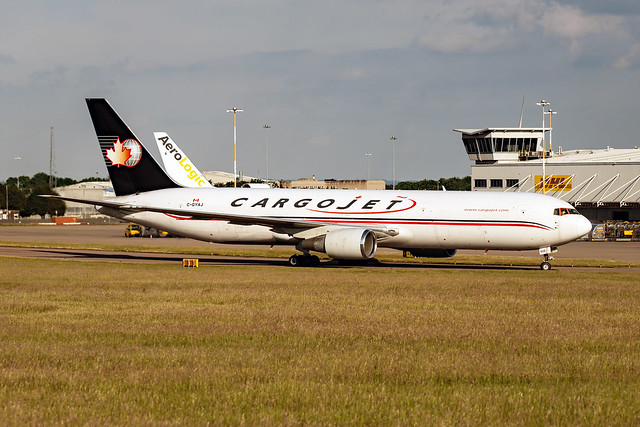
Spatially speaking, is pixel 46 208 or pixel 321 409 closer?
pixel 321 409

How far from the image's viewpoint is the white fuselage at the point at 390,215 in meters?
39.8

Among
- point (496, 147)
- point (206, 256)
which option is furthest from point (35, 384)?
point (496, 147)

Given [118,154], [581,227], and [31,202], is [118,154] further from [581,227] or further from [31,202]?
[31,202]

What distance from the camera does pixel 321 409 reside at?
415 inches

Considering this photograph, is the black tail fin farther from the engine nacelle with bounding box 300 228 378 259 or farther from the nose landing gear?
the nose landing gear

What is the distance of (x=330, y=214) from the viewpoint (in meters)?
42.4

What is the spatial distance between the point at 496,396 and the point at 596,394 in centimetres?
155

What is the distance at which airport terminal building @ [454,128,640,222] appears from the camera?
93.0 meters

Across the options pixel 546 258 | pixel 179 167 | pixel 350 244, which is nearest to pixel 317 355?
pixel 350 244

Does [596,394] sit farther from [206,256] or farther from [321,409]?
[206,256]

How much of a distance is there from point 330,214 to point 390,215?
131 inches

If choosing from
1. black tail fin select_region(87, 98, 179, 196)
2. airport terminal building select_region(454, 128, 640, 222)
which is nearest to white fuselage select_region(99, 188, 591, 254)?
black tail fin select_region(87, 98, 179, 196)

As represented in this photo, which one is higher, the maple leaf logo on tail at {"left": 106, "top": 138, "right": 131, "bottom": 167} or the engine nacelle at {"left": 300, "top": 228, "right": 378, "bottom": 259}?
the maple leaf logo on tail at {"left": 106, "top": 138, "right": 131, "bottom": 167}

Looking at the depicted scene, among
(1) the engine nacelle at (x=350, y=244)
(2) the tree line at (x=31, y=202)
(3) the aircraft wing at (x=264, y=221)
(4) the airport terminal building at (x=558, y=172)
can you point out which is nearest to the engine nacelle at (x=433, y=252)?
(3) the aircraft wing at (x=264, y=221)
